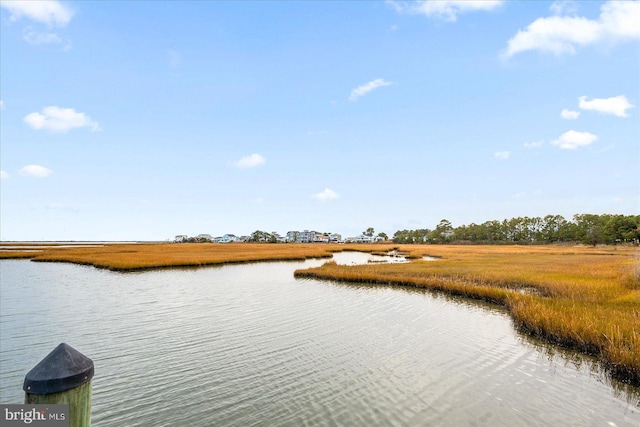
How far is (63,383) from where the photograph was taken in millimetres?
3150

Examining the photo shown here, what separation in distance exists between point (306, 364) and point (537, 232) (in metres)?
176

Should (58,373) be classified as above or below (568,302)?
above

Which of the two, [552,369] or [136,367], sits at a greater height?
[136,367]

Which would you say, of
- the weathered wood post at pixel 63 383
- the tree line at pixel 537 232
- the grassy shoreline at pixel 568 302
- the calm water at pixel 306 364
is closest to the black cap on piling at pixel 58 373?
the weathered wood post at pixel 63 383

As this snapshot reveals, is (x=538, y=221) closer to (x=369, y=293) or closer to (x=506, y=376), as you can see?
(x=369, y=293)

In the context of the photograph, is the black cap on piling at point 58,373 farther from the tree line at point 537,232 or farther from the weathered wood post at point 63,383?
the tree line at point 537,232

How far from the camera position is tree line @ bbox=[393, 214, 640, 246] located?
116m

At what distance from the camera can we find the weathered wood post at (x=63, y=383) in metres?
3.09

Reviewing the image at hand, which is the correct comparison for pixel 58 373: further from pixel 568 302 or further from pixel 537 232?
pixel 537 232

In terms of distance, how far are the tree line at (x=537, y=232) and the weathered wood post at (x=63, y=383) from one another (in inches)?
5446

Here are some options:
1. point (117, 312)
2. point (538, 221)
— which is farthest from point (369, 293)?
point (538, 221)

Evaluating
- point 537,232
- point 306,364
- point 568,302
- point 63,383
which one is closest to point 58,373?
point 63,383

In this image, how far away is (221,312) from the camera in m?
21.1

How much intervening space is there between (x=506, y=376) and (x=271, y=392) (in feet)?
27.0
